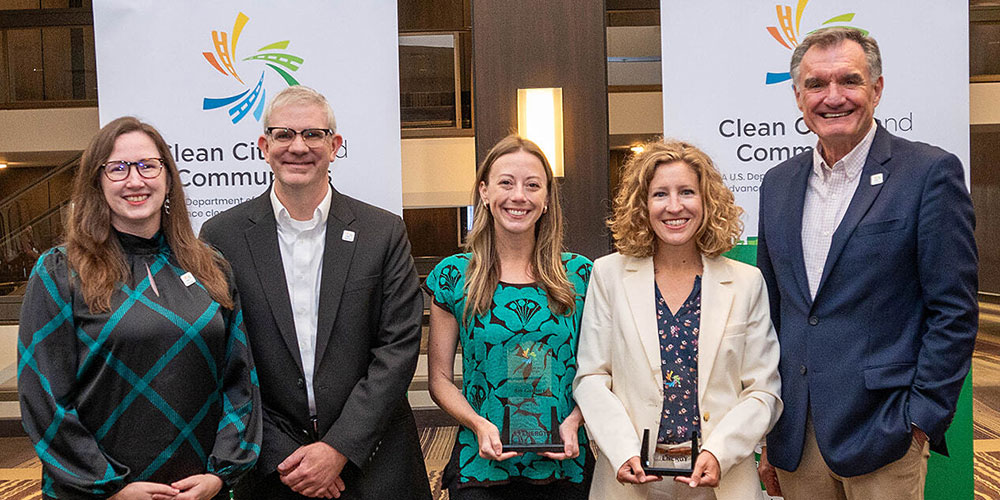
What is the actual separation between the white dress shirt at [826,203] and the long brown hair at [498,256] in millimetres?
705

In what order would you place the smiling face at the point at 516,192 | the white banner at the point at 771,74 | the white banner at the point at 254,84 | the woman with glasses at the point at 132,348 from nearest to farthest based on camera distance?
the woman with glasses at the point at 132,348 < the smiling face at the point at 516,192 < the white banner at the point at 771,74 < the white banner at the point at 254,84

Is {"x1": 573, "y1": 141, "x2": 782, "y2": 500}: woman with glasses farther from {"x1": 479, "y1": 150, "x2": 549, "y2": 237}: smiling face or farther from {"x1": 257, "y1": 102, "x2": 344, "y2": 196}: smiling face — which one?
{"x1": 257, "y1": 102, "x2": 344, "y2": 196}: smiling face

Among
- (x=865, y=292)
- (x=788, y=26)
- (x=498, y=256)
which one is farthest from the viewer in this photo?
(x=788, y=26)

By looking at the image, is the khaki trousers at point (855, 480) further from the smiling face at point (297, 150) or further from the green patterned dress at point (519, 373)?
the smiling face at point (297, 150)

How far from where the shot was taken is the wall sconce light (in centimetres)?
387

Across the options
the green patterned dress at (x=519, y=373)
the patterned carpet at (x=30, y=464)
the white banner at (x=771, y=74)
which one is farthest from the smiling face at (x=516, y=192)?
the patterned carpet at (x=30, y=464)

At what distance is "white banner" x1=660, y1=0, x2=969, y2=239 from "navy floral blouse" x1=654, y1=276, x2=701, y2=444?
141 cm

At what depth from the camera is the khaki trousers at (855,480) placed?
232cm

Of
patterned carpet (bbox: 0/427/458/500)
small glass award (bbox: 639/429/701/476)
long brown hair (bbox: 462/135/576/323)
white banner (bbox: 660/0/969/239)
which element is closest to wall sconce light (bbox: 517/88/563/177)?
white banner (bbox: 660/0/969/239)

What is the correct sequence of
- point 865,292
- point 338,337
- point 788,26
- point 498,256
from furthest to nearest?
1. point 788,26
2. point 498,256
3. point 338,337
4. point 865,292

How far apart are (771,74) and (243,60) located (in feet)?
7.61

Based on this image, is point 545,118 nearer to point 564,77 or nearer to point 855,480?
point 564,77

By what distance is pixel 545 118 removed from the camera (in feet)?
12.7

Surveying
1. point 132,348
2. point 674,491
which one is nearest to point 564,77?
point 674,491
